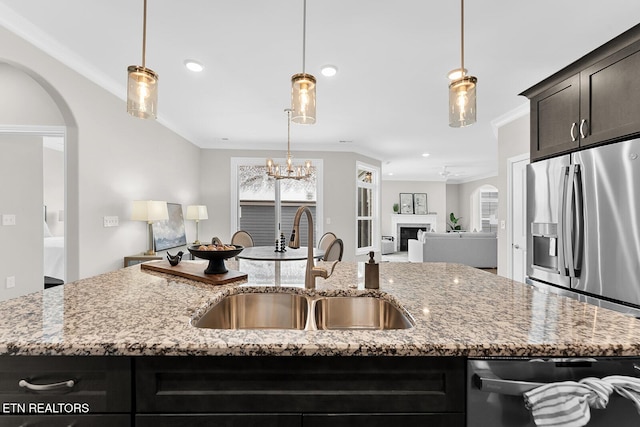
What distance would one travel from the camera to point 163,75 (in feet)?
10.5

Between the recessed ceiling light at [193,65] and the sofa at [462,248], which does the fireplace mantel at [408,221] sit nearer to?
the sofa at [462,248]

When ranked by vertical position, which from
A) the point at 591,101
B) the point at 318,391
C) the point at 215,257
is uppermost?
the point at 591,101

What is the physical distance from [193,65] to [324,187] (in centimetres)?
374

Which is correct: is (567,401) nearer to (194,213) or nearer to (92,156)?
(92,156)

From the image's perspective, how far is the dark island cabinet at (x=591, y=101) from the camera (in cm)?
195

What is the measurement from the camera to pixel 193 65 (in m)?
2.96

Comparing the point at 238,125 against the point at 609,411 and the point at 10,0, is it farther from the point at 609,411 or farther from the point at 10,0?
the point at 609,411

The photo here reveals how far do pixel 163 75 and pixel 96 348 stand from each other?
3108 millimetres

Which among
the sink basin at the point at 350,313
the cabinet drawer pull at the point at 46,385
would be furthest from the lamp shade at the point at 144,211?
the cabinet drawer pull at the point at 46,385

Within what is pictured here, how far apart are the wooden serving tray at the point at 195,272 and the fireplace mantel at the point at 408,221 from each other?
33.8ft

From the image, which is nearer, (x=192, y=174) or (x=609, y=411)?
(x=609, y=411)

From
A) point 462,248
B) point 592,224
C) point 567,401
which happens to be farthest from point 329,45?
point 462,248

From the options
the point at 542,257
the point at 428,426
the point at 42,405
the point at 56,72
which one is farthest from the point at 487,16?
the point at 56,72

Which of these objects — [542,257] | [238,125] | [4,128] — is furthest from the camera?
[238,125]
